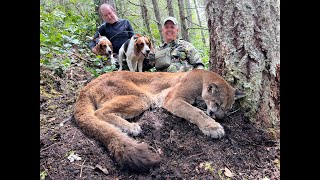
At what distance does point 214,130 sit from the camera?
11.1 feet

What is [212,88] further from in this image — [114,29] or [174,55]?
[114,29]

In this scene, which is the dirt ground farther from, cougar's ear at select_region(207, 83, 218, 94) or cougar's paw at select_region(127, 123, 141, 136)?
cougar's ear at select_region(207, 83, 218, 94)

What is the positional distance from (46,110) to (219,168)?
266 centimetres

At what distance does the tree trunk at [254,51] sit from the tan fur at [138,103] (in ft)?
0.93

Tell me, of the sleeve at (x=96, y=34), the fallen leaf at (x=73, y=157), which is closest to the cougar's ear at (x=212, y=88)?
the fallen leaf at (x=73, y=157)

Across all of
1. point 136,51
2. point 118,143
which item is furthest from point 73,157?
point 136,51

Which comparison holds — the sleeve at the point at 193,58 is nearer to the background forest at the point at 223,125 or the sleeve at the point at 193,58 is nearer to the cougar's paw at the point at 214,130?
the background forest at the point at 223,125

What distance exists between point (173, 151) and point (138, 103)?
1.17m

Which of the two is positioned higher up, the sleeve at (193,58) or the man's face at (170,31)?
the man's face at (170,31)

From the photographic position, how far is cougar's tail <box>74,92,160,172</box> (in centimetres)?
275

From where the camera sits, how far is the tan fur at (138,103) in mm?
2947

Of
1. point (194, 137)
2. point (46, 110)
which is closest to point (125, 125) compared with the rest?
point (194, 137)

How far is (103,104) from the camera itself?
13.3 ft
